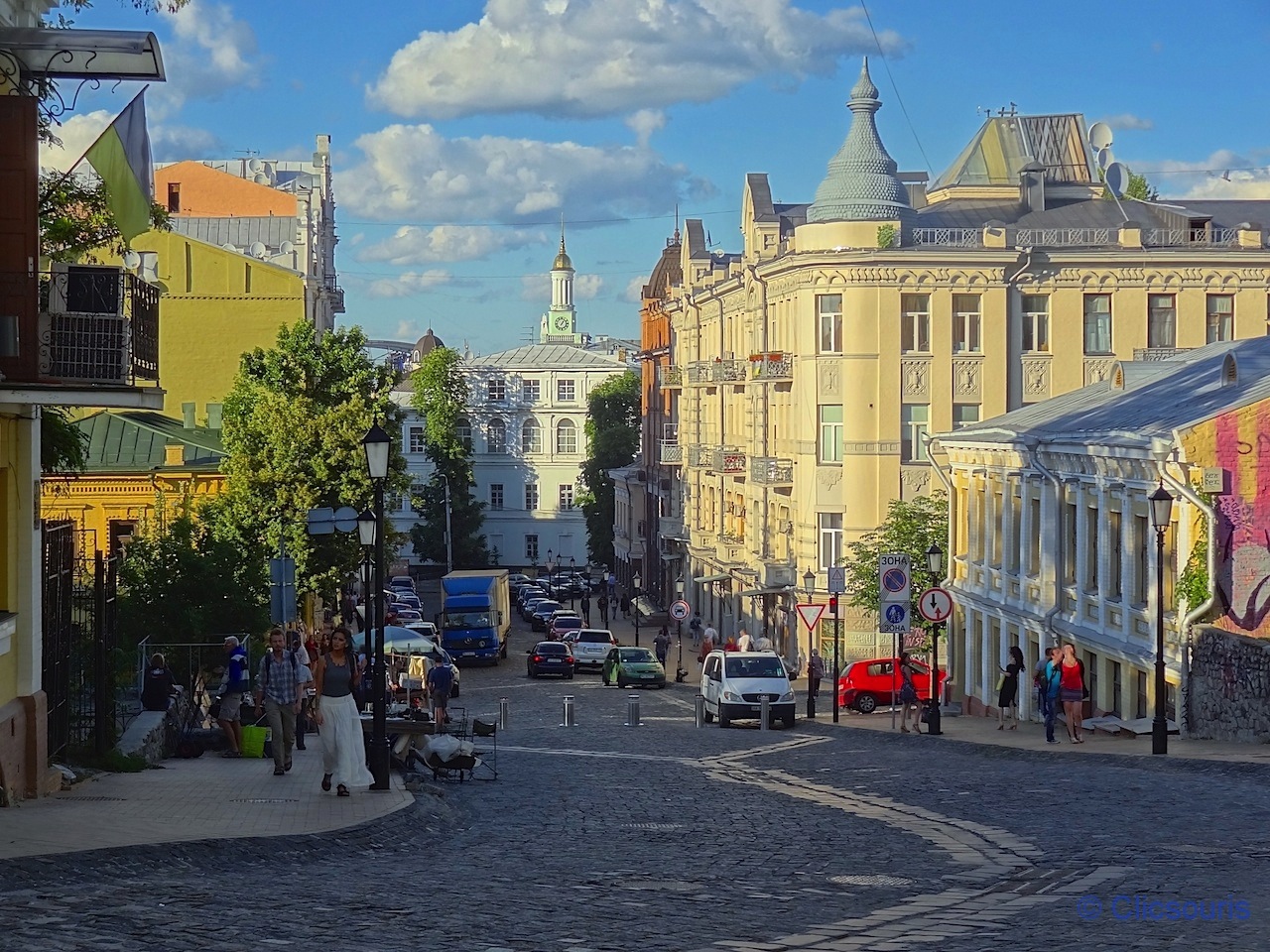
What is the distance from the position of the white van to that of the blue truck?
25.3 metres

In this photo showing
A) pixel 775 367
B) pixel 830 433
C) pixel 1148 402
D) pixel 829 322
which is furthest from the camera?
pixel 775 367

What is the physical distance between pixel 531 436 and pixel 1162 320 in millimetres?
72856

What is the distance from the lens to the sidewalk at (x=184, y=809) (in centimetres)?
1298

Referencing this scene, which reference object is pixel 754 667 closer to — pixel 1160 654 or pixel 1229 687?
pixel 1229 687

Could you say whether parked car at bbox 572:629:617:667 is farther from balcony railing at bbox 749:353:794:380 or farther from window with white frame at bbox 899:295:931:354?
window with white frame at bbox 899:295:931:354

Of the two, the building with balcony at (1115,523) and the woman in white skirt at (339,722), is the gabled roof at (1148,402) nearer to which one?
the building with balcony at (1115,523)

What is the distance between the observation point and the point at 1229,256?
5475 centimetres

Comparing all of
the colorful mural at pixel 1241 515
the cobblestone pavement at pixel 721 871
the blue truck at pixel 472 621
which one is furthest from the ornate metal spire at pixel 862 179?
the cobblestone pavement at pixel 721 871

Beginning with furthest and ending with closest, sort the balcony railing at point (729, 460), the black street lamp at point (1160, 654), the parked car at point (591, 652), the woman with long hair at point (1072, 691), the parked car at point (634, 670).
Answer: the balcony railing at point (729, 460) < the parked car at point (591, 652) < the parked car at point (634, 670) < the woman with long hair at point (1072, 691) < the black street lamp at point (1160, 654)

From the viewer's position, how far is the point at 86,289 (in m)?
15.8

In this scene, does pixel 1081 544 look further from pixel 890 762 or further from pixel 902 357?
pixel 902 357

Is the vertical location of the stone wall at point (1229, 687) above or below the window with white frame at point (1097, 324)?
below

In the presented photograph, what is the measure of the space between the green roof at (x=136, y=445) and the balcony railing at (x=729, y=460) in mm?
21012

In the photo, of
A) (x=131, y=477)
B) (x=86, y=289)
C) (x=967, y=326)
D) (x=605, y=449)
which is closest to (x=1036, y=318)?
(x=967, y=326)
